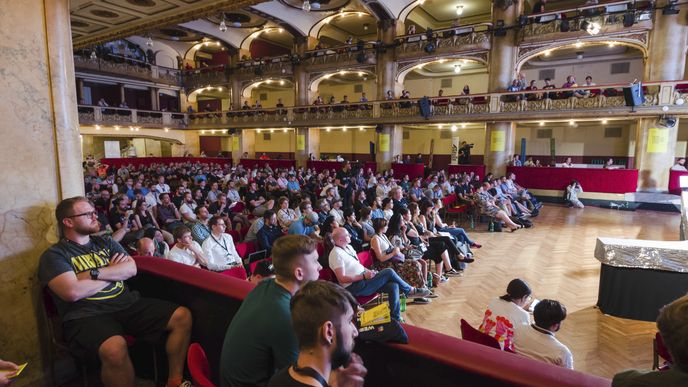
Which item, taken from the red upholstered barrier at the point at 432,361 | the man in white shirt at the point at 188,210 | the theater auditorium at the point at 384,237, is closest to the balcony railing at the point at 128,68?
the theater auditorium at the point at 384,237

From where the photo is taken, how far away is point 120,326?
238 centimetres

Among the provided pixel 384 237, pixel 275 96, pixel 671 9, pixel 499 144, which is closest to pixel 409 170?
pixel 499 144

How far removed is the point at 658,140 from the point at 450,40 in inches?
329

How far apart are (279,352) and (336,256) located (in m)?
2.50

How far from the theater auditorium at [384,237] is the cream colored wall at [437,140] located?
325 cm

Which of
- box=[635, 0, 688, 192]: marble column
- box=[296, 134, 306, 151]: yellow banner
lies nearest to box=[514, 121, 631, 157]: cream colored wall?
box=[635, 0, 688, 192]: marble column

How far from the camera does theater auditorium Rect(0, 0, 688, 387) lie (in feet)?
5.39

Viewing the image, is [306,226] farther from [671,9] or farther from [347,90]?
[347,90]

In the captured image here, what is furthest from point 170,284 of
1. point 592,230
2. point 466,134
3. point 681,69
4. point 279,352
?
point 466,134

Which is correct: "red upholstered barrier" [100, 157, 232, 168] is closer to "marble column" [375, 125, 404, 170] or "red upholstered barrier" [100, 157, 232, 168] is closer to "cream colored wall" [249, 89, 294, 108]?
"cream colored wall" [249, 89, 294, 108]

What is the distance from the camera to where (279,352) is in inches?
62.8

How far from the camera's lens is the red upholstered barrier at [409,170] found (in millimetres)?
16172

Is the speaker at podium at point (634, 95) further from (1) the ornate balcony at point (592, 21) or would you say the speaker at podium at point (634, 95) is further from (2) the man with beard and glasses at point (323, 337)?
(2) the man with beard and glasses at point (323, 337)

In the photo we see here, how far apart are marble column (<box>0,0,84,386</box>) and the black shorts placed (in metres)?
0.44
